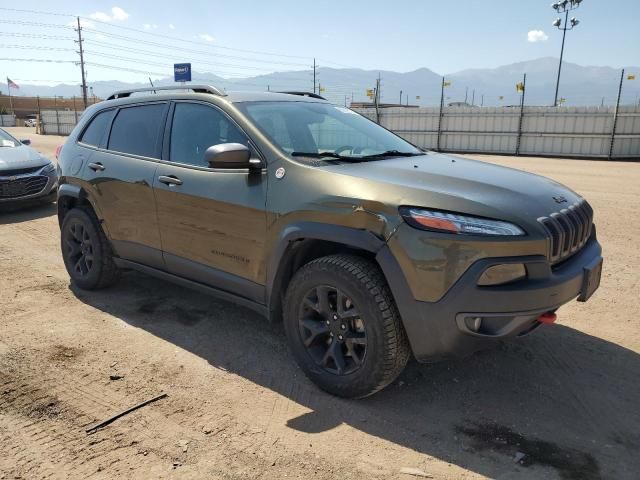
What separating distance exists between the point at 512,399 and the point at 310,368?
123 centimetres

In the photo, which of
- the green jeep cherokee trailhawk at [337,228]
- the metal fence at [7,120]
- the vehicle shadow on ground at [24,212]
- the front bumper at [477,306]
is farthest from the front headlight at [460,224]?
the metal fence at [7,120]

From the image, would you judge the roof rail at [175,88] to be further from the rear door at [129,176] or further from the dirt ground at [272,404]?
the dirt ground at [272,404]

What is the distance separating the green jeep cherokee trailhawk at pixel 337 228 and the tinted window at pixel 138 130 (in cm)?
2

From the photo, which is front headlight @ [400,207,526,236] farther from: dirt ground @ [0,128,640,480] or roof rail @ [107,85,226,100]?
roof rail @ [107,85,226,100]

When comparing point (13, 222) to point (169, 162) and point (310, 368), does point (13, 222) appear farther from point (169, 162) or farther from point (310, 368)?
point (310, 368)

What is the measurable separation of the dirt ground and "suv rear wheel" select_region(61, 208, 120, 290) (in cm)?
29

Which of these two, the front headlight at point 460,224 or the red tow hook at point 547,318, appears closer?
the front headlight at point 460,224

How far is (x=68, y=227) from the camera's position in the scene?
4.93 metres

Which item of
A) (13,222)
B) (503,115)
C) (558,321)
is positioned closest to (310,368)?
(558,321)

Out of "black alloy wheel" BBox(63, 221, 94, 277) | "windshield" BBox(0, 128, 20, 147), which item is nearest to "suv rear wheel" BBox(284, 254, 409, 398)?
"black alloy wheel" BBox(63, 221, 94, 277)

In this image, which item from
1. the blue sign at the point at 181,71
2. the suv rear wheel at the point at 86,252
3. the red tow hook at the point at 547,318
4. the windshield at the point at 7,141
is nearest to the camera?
the red tow hook at the point at 547,318

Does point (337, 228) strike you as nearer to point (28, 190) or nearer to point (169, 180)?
point (169, 180)

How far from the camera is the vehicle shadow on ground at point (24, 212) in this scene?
8422 millimetres

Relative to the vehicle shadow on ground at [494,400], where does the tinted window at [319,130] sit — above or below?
above
